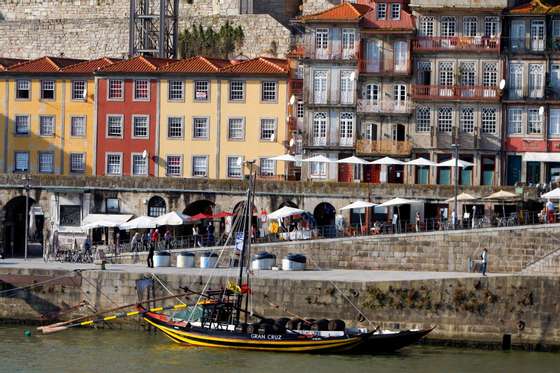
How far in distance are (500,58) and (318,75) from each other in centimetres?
845

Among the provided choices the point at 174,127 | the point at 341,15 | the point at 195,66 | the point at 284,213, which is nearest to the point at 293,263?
the point at 284,213

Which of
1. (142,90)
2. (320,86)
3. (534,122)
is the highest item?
(320,86)

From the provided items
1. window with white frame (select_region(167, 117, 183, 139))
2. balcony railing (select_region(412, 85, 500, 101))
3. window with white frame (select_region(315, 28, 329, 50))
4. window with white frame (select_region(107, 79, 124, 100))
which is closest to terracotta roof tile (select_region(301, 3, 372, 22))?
window with white frame (select_region(315, 28, 329, 50))

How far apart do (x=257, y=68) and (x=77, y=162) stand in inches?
397

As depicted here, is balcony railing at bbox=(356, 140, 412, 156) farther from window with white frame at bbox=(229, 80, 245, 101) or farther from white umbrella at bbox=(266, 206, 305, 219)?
white umbrella at bbox=(266, 206, 305, 219)

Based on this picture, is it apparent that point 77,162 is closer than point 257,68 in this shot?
No

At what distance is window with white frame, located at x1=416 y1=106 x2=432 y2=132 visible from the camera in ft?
307

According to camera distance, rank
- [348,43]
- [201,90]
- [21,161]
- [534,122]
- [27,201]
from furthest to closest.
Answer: [21,161] < [201,90] < [348,43] < [534,122] < [27,201]

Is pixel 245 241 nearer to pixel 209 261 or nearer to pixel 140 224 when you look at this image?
pixel 209 261

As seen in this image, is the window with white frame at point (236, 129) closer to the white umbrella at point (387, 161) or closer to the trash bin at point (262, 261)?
the white umbrella at point (387, 161)

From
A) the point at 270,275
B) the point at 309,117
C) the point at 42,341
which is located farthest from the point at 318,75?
the point at 42,341

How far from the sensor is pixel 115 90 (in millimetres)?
97938

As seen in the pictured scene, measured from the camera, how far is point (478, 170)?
305ft

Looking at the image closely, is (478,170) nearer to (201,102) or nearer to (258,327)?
(201,102)
